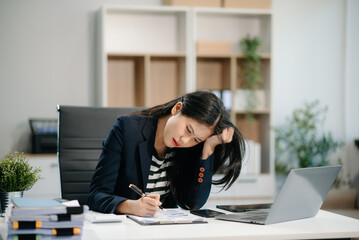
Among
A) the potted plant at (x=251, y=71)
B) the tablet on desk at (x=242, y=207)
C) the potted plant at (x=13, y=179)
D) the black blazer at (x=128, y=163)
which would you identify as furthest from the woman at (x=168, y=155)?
the potted plant at (x=251, y=71)

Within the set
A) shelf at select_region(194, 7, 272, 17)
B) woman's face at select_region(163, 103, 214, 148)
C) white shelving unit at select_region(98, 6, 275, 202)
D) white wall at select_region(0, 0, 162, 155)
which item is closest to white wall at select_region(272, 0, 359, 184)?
white shelving unit at select_region(98, 6, 275, 202)

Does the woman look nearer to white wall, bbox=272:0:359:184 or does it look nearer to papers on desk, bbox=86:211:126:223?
papers on desk, bbox=86:211:126:223

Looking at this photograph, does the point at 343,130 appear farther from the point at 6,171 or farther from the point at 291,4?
the point at 6,171

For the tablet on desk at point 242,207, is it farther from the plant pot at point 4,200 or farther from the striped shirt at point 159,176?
the plant pot at point 4,200

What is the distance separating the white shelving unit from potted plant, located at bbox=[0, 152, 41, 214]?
2.25m

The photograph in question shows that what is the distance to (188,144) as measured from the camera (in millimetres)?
1941

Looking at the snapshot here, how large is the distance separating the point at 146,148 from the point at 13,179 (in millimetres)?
521

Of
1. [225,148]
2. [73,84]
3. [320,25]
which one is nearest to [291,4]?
[320,25]

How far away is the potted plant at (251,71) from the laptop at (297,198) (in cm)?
250

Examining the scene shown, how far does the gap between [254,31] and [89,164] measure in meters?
2.70

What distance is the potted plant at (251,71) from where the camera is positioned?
14.2 feet

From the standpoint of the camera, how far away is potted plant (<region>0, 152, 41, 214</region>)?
1858 millimetres

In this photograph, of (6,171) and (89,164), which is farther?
(89,164)

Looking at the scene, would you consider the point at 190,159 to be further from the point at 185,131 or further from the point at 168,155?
the point at 185,131
